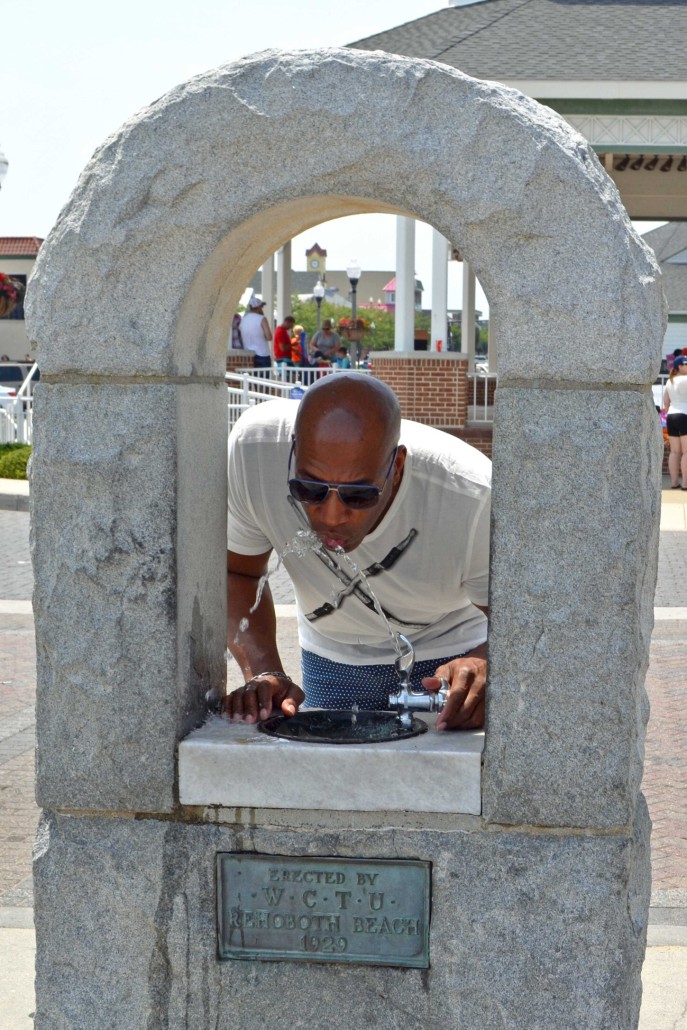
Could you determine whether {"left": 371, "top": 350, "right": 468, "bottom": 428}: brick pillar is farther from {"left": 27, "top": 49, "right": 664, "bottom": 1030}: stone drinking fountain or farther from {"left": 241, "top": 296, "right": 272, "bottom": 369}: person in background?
{"left": 27, "top": 49, "right": 664, "bottom": 1030}: stone drinking fountain

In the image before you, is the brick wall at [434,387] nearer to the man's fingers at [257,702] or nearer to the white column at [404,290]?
the white column at [404,290]

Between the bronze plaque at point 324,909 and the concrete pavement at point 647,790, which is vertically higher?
the bronze plaque at point 324,909

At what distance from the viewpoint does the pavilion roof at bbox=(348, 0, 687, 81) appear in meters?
16.1

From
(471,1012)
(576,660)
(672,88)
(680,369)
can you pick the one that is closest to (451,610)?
(576,660)

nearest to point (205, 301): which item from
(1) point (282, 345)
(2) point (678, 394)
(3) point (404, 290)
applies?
(2) point (678, 394)

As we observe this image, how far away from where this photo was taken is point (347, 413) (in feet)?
9.57

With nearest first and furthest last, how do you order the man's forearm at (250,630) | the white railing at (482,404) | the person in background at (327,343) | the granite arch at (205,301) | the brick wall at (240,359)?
1. the granite arch at (205,301)
2. the man's forearm at (250,630)
3. the white railing at (482,404)
4. the brick wall at (240,359)
5. the person in background at (327,343)

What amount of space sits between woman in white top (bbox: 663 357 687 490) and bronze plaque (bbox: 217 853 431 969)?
12895 mm

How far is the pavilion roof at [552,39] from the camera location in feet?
52.9

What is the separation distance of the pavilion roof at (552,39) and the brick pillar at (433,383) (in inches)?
136

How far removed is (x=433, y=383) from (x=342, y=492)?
13963mm

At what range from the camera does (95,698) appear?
111 inches

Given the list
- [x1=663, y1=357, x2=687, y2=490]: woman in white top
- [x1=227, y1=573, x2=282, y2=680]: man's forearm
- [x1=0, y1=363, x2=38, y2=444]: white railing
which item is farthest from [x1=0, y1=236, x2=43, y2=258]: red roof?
[x1=227, y1=573, x2=282, y2=680]: man's forearm

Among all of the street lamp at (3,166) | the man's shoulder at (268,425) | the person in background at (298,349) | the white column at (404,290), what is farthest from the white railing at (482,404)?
the man's shoulder at (268,425)
